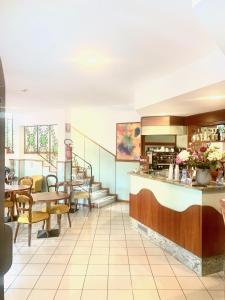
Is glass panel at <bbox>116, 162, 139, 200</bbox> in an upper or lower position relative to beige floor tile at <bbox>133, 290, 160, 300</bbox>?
upper

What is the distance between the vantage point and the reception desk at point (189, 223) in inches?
132

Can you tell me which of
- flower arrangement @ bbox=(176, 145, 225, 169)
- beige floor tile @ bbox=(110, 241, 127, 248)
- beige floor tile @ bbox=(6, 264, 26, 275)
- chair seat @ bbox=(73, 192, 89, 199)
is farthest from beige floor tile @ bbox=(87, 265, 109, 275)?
chair seat @ bbox=(73, 192, 89, 199)

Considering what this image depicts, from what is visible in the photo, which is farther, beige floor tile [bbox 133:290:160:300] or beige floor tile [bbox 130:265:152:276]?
beige floor tile [bbox 130:265:152:276]

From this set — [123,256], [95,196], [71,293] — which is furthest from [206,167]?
[95,196]

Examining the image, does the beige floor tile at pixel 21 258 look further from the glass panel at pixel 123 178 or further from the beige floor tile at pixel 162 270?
the glass panel at pixel 123 178

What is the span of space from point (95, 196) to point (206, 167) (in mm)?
4473

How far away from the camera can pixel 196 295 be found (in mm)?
2857

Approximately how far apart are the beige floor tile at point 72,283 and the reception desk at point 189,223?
4.86 ft

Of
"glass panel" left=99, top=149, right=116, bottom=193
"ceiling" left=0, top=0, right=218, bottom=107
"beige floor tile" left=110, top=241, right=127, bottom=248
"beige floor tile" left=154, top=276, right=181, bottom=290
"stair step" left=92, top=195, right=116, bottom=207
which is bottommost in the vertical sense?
"beige floor tile" left=154, top=276, right=181, bottom=290

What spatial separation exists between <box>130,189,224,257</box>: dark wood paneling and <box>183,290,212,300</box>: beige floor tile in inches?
20.1

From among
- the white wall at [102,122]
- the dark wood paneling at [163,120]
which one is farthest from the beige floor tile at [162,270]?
the white wall at [102,122]

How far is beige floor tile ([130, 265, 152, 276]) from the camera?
11.0 ft

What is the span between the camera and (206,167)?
11.6 ft

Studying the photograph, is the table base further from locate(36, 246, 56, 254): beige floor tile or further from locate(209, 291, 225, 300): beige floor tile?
locate(209, 291, 225, 300): beige floor tile
